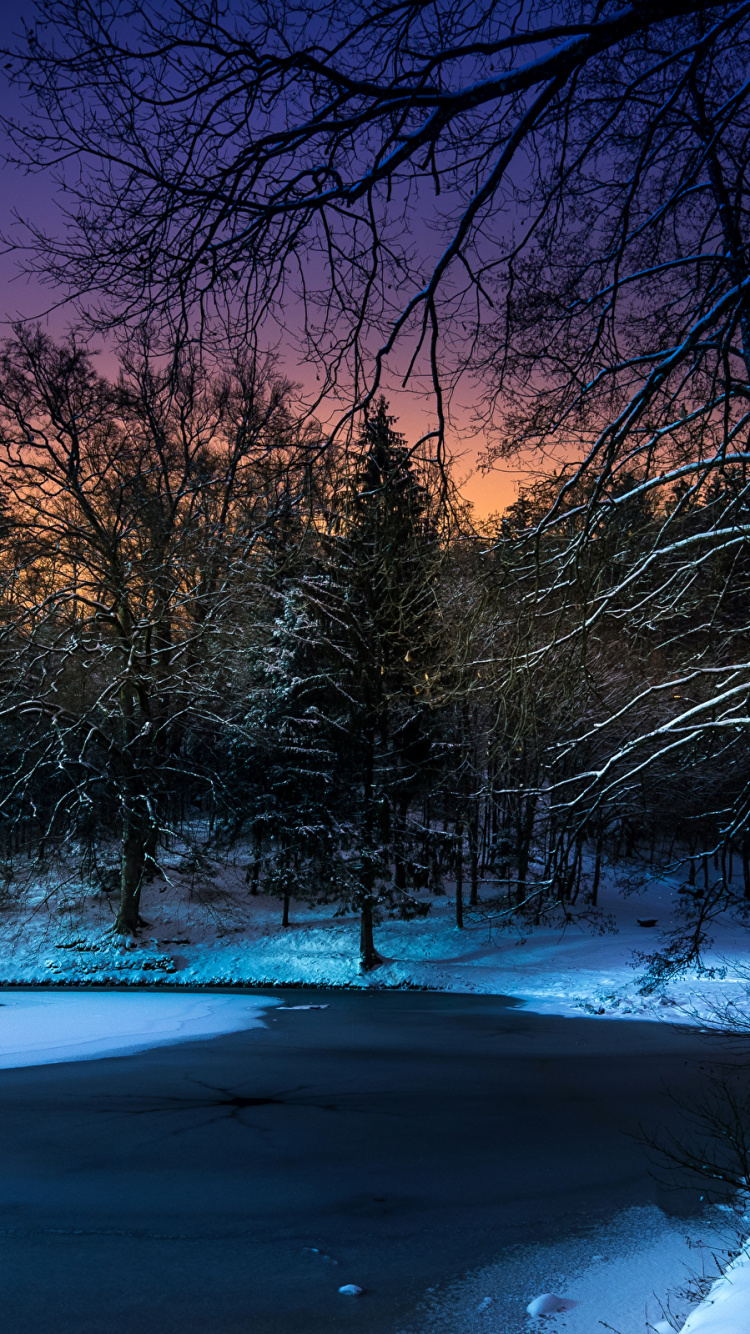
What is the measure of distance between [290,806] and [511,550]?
17.5 meters

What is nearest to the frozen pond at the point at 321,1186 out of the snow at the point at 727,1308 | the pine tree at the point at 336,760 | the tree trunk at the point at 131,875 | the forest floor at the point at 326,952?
the snow at the point at 727,1308

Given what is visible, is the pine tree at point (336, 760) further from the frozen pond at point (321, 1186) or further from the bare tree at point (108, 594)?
the frozen pond at point (321, 1186)

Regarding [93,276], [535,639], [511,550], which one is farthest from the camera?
[535,639]

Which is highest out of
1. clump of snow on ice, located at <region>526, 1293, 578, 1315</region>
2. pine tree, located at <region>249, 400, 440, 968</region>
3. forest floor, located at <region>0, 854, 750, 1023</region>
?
pine tree, located at <region>249, 400, 440, 968</region>

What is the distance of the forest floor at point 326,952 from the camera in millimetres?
16062

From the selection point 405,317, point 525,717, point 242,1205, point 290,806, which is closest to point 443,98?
point 405,317

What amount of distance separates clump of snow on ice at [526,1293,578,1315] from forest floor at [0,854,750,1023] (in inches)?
404

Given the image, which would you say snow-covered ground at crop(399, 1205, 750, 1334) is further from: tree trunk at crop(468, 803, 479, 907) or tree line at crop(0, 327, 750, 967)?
tree trunk at crop(468, 803, 479, 907)

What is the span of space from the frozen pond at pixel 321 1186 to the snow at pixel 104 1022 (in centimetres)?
8

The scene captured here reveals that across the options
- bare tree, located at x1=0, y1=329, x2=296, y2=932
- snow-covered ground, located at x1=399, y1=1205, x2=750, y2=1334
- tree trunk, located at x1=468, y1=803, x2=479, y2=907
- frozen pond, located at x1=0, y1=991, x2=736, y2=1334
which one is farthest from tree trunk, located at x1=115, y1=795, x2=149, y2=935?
snow-covered ground, located at x1=399, y1=1205, x2=750, y2=1334

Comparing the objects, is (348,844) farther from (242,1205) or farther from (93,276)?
(93,276)

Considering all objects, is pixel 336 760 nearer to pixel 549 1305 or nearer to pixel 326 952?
pixel 326 952

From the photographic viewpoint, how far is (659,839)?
132 feet

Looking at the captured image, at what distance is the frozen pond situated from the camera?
4027 mm
